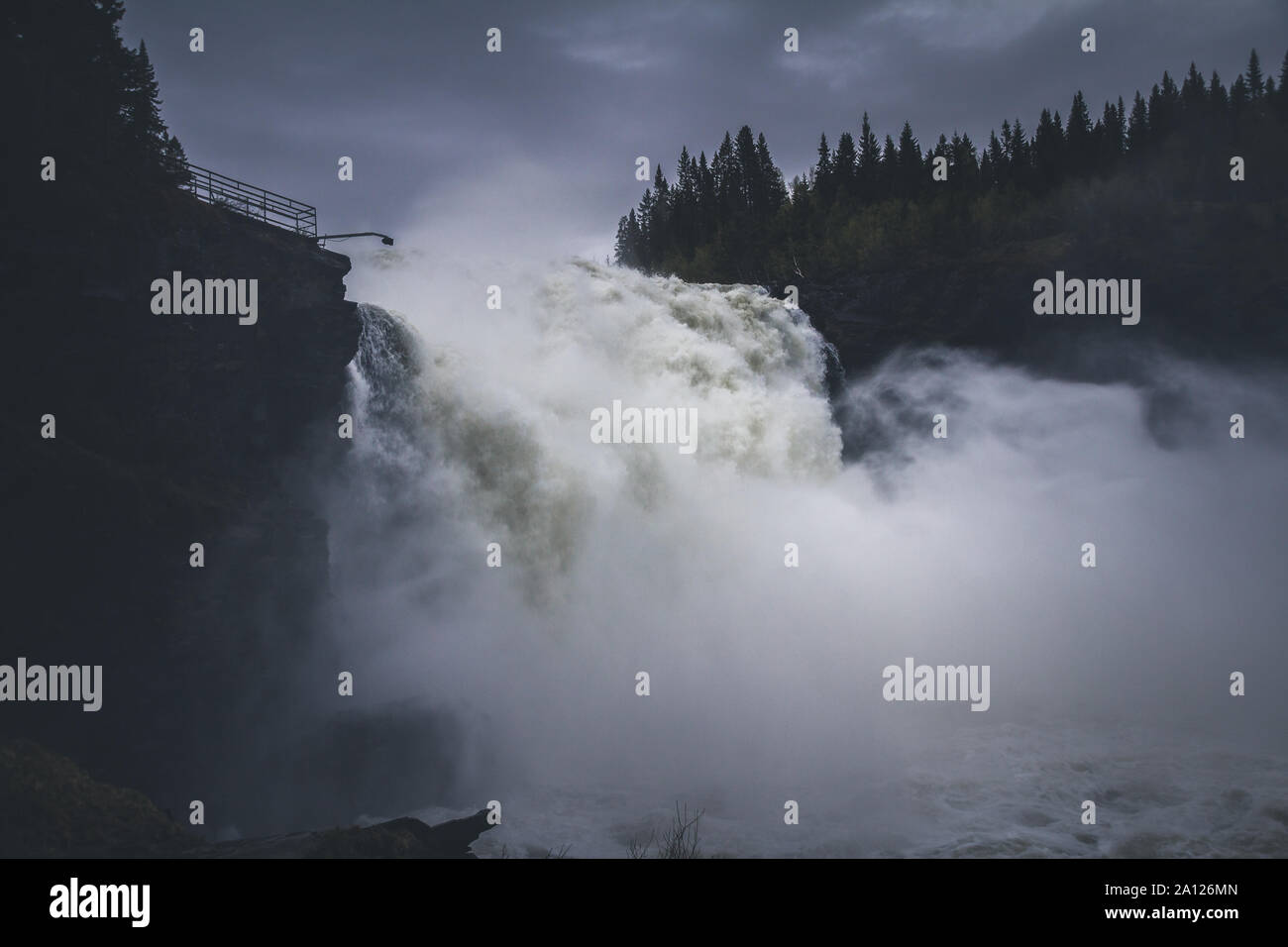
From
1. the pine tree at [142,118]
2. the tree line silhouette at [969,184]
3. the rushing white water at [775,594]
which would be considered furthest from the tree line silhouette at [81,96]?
the tree line silhouette at [969,184]

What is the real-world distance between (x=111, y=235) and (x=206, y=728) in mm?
13371

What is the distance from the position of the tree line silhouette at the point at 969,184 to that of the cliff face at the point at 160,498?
175ft

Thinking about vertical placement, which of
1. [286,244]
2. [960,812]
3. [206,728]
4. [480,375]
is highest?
[286,244]

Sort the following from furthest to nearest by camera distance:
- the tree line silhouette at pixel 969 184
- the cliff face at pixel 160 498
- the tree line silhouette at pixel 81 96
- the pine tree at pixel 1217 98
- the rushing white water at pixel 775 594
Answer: the pine tree at pixel 1217 98
the tree line silhouette at pixel 969 184
the rushing white water at pixel 775 594
the tree line silhouette at pixel 81 96
the cliff face at pixel 160 498

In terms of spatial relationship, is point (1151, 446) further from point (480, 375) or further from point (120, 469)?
point (120, 469)

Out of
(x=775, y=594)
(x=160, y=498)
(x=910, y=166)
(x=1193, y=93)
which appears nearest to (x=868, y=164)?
(x=910, y=166)

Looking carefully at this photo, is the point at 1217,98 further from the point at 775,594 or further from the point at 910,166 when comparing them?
the point at 775,594

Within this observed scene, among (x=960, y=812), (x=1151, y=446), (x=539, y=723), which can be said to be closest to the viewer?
→ (x=960, y=812)

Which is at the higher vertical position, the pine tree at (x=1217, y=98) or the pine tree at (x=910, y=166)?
the pine tree at (x=1217, y=98)

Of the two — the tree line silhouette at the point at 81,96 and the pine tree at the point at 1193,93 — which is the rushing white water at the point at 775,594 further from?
the pine tree at the point at 1193,93

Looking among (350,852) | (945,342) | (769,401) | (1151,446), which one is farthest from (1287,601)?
(350,852)

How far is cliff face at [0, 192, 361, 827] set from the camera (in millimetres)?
20891

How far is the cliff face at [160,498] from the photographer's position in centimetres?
2089

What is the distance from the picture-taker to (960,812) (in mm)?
26156
